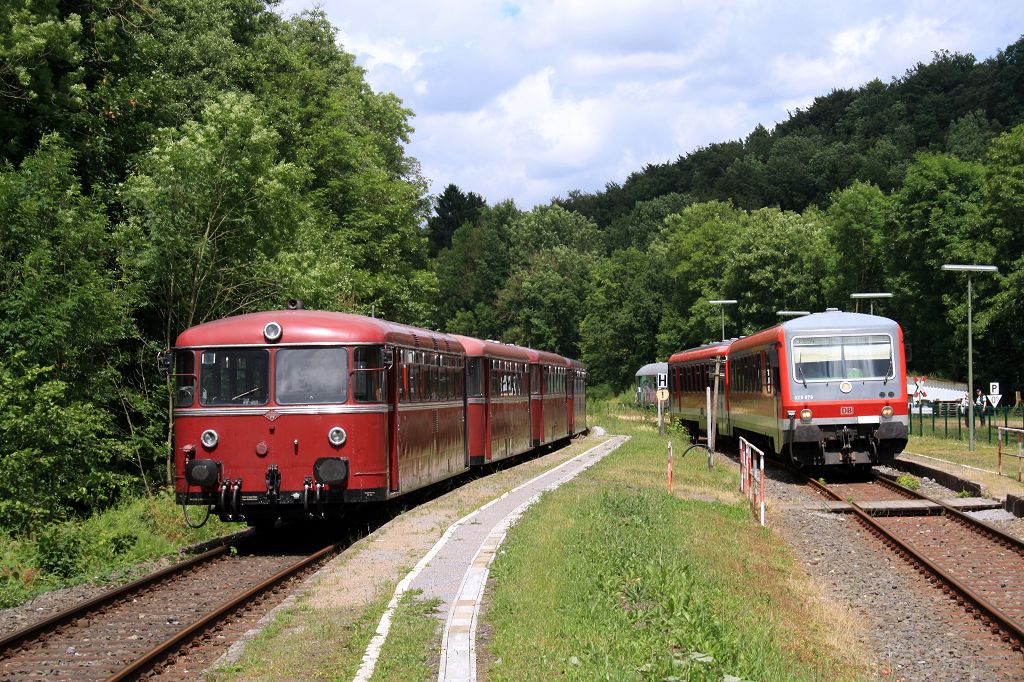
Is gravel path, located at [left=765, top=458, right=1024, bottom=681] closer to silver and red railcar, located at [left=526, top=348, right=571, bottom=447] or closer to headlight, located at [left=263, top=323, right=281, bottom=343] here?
headlight, located at [left=263, top=323, right=281, bottom=343]

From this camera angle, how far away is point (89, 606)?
1198 cm

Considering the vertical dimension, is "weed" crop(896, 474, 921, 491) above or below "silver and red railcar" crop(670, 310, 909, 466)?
below

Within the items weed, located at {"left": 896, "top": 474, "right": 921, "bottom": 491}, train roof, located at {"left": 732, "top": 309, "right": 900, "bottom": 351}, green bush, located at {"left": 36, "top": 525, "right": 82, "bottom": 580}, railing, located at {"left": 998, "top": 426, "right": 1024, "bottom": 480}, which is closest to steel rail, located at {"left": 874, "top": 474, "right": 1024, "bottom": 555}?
weed, located at {"left": 896, "top": 474, "right": 921, "bottom": 491}

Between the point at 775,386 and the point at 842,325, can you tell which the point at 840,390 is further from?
the point at 775,386

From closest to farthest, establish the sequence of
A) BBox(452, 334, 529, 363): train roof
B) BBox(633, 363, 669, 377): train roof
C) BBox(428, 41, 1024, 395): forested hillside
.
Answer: BBox(452, 334, 529, 363): train roof < BBox(428, 41, 1024, 395): forested hillside < BBox(633, 363, 669, 377): train roof

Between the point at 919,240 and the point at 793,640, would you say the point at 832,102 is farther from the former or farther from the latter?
the point at 793,640

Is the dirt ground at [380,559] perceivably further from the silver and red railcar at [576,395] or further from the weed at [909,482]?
the silver and red railcar at [576,395]

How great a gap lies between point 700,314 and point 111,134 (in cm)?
6512

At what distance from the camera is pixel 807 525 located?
20.5 metres

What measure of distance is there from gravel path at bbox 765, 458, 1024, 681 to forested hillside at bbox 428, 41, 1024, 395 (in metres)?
40.5

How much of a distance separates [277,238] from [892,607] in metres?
18.3

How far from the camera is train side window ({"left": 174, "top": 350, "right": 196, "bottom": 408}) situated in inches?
661

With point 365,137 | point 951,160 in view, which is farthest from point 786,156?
point 365,137

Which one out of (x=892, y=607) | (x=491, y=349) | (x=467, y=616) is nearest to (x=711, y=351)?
(x=491, y=349)
